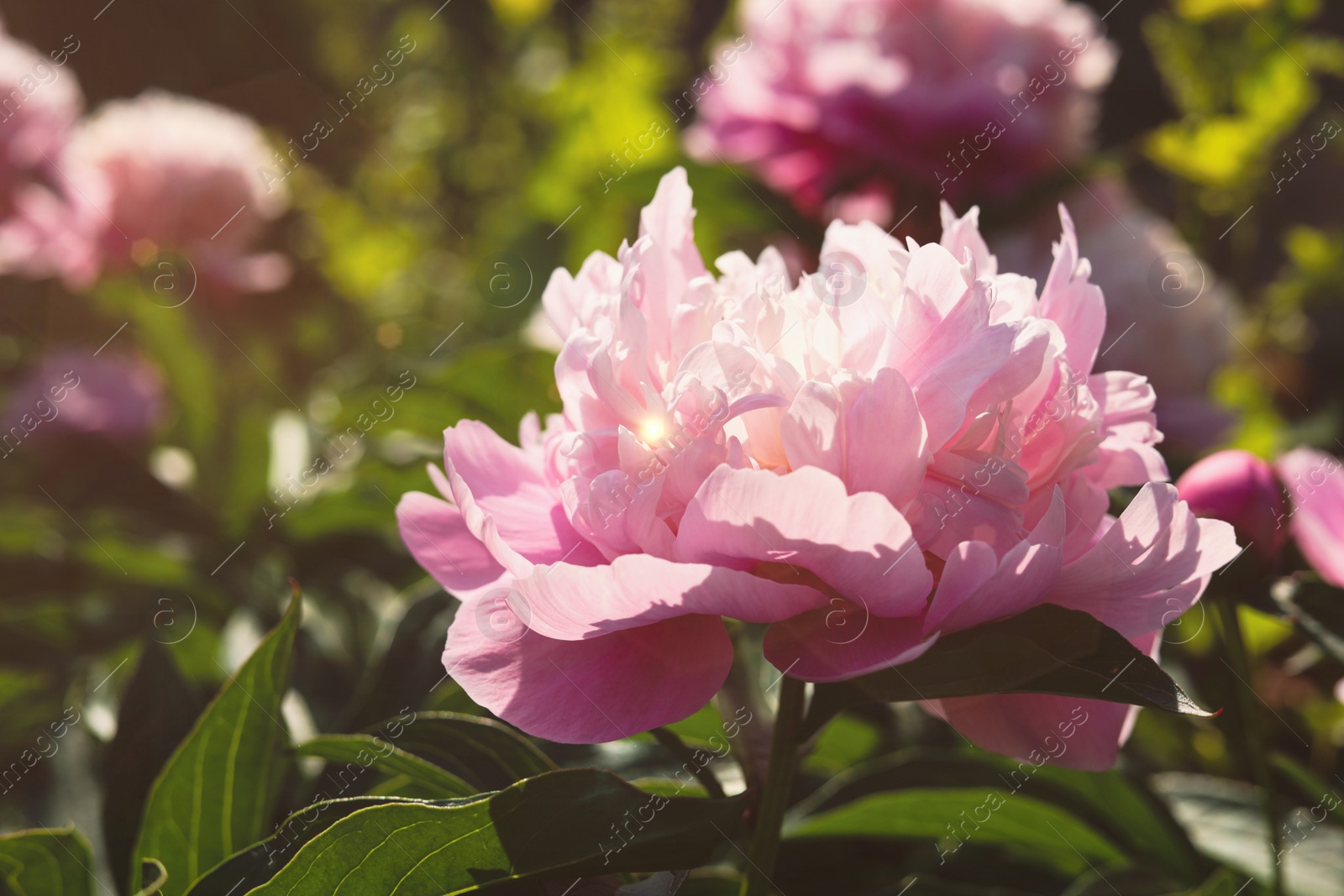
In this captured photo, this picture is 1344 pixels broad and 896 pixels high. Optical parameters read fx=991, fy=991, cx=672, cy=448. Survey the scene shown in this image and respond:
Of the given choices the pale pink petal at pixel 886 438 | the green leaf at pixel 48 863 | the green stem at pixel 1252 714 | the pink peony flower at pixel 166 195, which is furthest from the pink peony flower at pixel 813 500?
the pink peony flower at pixel 166 195

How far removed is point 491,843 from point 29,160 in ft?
4.03

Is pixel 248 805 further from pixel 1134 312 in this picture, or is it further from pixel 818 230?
pixel 1134 312

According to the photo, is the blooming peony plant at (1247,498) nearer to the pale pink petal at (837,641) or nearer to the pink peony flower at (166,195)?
the pale pink petal at (837,641)

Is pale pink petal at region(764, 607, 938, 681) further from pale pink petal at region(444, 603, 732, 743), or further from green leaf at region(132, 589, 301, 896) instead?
green leaf at region(132, 589, 301, 896)

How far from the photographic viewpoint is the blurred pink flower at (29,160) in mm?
1177

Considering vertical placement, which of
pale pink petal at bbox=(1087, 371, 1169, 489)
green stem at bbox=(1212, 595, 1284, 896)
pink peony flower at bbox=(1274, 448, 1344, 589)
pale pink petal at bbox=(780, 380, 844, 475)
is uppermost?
pale pink petal at bbox=(780, 380, 844, 475)

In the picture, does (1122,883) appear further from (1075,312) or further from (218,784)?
(218,784)

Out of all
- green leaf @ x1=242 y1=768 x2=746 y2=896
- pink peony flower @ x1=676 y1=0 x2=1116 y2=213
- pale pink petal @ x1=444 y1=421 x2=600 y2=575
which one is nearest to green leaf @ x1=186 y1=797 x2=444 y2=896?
green leaf @ x1=242 y1=768 x2=746 y2=896

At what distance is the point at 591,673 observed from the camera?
0.39 m

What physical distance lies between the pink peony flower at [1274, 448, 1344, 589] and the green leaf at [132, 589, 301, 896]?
607 mm

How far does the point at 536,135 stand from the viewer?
188cm

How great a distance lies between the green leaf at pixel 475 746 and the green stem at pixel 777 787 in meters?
0.10

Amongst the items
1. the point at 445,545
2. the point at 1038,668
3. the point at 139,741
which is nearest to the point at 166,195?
the point at 139,741

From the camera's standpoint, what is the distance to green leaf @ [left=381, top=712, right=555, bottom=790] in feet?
1.41
